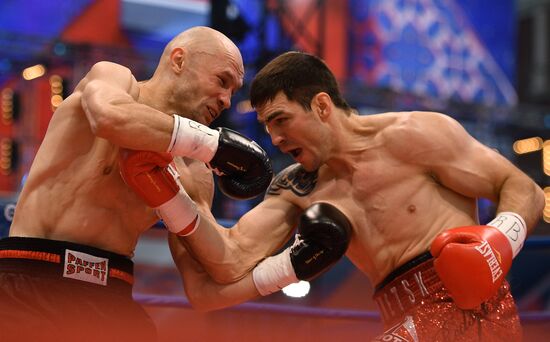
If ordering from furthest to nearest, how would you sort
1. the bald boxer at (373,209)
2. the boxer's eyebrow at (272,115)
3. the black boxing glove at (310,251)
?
the boxer's eyebrow at (272,115), the black boxing glove at (310,251), the bald boxer at (373,209)

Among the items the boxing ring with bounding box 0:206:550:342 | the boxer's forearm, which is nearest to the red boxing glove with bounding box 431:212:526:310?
the boxer's forearm

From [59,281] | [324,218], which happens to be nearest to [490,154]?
[324,218]

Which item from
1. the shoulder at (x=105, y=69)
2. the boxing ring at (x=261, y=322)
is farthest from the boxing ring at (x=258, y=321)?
the shoulder at (x=105, y=69)

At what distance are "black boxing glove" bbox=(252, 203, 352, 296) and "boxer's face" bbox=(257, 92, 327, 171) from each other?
8.5 inches

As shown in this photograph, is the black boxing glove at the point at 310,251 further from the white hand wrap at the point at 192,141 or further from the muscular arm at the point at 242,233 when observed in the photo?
the white hand wrap at the point at 192,141

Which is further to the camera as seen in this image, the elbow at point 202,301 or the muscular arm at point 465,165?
the elbow at point 202,301

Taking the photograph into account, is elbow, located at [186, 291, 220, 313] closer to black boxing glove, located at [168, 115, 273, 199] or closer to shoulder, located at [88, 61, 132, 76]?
black boxing glove, located at [168, 115, 273, 199]

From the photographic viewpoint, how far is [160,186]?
2.52 m

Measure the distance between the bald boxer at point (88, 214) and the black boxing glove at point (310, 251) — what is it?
0.81 ft

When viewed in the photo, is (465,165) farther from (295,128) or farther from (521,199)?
(295,128)

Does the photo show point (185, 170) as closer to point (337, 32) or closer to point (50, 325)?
point (50, 325)

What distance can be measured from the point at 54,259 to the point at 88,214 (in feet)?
0.59

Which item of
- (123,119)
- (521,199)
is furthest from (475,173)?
(123,119)

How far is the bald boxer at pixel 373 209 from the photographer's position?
Result: 98.6 inches
